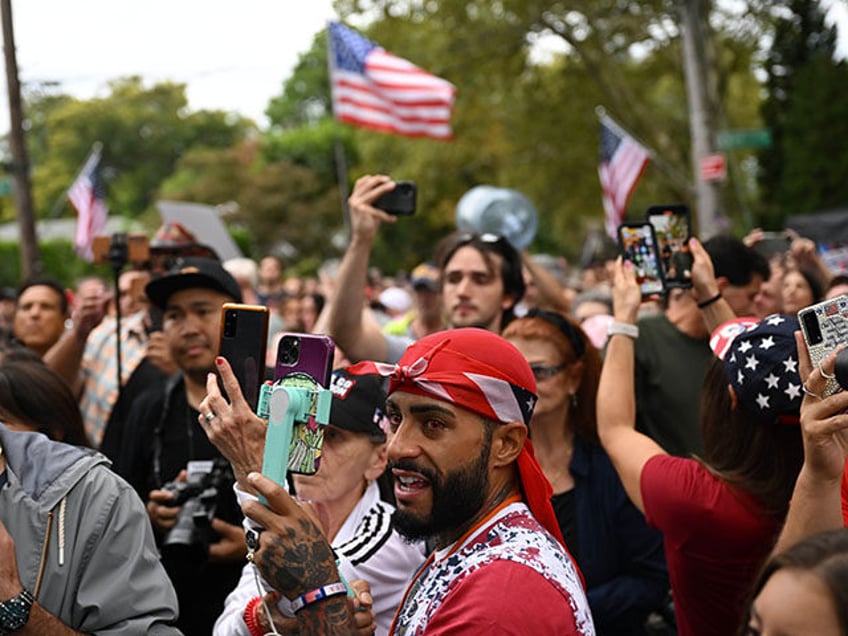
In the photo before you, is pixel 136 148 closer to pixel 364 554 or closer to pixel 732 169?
pixel 732 169

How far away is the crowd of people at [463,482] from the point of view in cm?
236

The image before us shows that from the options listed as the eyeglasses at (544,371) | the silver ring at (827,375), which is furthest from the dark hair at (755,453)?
the eyeglasses at (544,371)

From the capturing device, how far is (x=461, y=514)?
2.61m

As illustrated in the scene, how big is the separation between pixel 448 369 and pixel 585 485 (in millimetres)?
1699

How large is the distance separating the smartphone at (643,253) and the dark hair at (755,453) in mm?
1097

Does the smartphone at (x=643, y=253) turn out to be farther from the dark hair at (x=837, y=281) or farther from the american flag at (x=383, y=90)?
the american flag at (x=383, y=90)

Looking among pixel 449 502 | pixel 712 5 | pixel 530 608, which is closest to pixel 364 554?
pixel 449 502

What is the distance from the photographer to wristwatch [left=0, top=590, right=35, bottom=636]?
2.59 meters

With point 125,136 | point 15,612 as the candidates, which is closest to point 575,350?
point 15,612

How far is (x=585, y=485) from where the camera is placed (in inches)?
165

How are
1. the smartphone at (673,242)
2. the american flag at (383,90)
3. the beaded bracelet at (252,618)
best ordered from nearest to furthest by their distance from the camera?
the beaded bracelet at (252,618), the smartphone at (673,242), the american flag at (383,90)

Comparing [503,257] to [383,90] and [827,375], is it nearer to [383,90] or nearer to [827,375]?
[827,375]

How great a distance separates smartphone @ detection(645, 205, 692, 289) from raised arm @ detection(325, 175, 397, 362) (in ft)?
3.63

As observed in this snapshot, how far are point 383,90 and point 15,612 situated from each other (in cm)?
949
